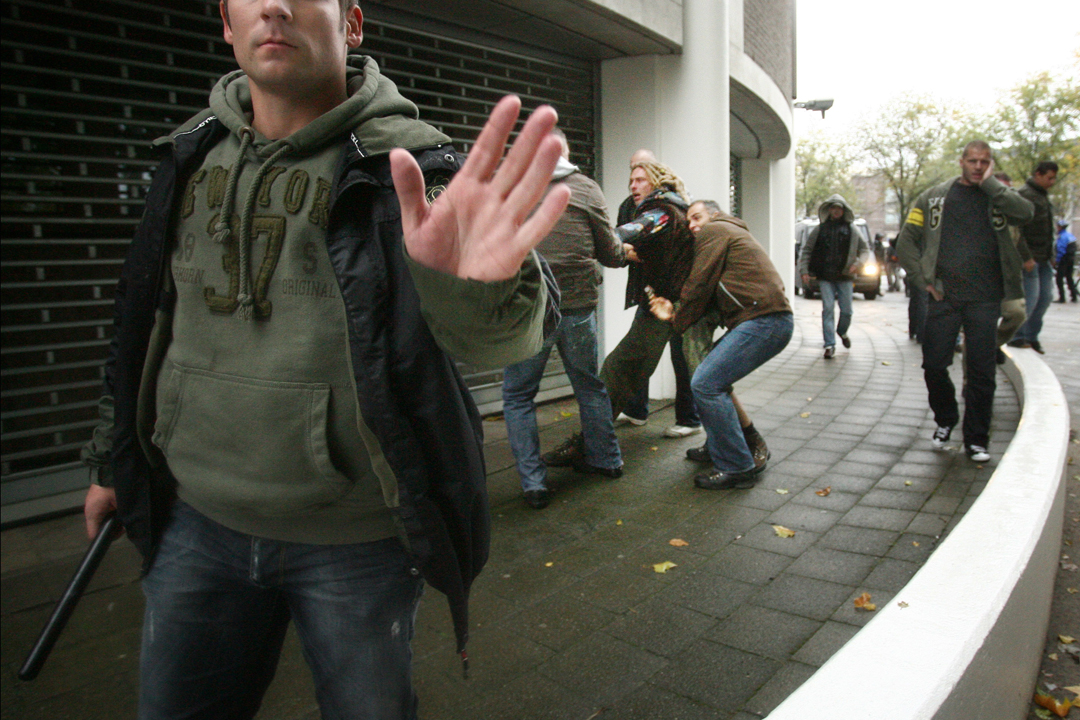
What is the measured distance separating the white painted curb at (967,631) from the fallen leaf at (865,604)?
594 millimetres

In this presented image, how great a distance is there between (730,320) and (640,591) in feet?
6.88

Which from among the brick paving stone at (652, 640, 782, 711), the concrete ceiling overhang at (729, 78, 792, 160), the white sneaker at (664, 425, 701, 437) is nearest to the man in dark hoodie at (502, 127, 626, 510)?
the white sneaker at (664, 425, 701, 437)

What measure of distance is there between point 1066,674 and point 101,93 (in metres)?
5.55

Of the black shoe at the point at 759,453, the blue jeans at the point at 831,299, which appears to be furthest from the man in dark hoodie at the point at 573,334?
the blue jeans at the point at 831,299

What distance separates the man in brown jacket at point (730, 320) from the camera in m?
4.91

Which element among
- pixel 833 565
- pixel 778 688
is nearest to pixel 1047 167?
pixel 833 565

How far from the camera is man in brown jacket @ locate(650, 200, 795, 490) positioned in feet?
16.1

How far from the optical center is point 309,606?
5.12 feet

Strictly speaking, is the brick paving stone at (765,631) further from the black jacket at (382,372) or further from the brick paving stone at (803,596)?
the black jacket at (382,372)

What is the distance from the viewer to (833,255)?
1024 centimetres

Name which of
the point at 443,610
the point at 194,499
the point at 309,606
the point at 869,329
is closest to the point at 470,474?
the point at 309,606

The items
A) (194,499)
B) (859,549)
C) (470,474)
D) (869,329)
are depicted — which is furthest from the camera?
(869,329)

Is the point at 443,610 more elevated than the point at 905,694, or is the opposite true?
the point at 905,694

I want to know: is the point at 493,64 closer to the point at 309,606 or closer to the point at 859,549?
the point at 859,549
